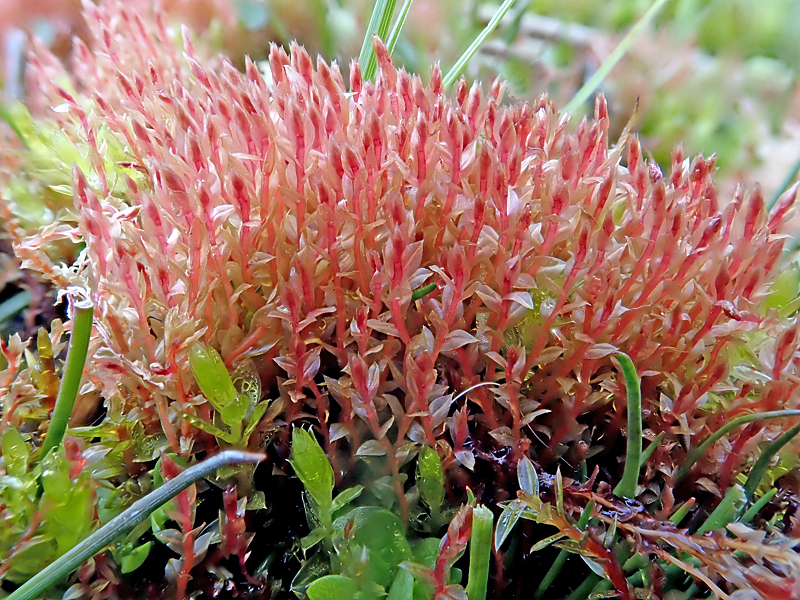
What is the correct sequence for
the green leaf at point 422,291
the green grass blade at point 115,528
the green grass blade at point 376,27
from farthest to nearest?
1. the green grass blade at point 376,27
2. the green leaf at point 422,291
3. the green grass blade at point 115,528

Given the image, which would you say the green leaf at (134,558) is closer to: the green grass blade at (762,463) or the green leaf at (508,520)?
the green leaf at (508,520)

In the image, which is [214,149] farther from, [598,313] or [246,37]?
[246,37]

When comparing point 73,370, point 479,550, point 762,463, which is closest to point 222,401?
point 73,370

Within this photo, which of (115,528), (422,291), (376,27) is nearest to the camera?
(115,528)

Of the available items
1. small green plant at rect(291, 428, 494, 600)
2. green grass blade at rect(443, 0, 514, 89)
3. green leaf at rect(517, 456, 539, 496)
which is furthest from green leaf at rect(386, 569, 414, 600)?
green grass blade at rect(443, 0, 514, 89)

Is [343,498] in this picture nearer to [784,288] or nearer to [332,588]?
[332,588]

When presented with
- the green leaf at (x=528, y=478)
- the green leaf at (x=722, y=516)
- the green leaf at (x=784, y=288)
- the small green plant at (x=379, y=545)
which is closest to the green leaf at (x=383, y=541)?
the small green plant at (x=379, y=545)

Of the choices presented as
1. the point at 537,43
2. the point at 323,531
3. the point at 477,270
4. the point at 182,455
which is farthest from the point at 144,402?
the point at 537,43
